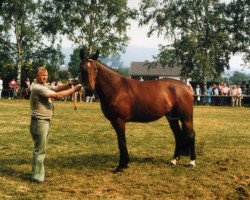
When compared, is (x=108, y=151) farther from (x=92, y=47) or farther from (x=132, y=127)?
(x=92, y=47)

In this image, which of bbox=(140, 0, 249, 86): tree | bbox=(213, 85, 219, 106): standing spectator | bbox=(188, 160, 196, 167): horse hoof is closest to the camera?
bbox=(188, 160, 196, 167): horse hoof

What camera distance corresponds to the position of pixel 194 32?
48.2 metres

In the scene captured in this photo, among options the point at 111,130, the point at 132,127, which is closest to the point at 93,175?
the point at 111,130

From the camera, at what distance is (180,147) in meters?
10.3

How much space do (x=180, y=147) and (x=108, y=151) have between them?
2.42 m

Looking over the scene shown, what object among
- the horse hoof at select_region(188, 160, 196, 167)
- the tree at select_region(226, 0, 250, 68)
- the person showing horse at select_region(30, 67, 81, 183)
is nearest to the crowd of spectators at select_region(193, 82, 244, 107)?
the tree at select_region(226, 0, 250, 68)

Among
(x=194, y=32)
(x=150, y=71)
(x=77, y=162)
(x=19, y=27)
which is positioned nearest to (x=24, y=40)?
(x=19, y=27)

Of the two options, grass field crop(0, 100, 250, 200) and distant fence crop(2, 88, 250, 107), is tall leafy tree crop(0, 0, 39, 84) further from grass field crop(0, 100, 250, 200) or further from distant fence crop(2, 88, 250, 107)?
grass field crop(0, 100, 250, 200)

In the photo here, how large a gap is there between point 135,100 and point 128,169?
65.1 inches

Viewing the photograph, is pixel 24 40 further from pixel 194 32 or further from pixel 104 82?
pixel 104 82

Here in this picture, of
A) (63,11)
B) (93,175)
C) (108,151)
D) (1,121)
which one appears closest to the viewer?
(93,175)

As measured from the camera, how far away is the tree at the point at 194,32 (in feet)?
155

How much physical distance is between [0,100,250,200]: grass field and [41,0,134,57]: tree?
33657mm

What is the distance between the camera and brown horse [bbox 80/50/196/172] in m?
8.91
